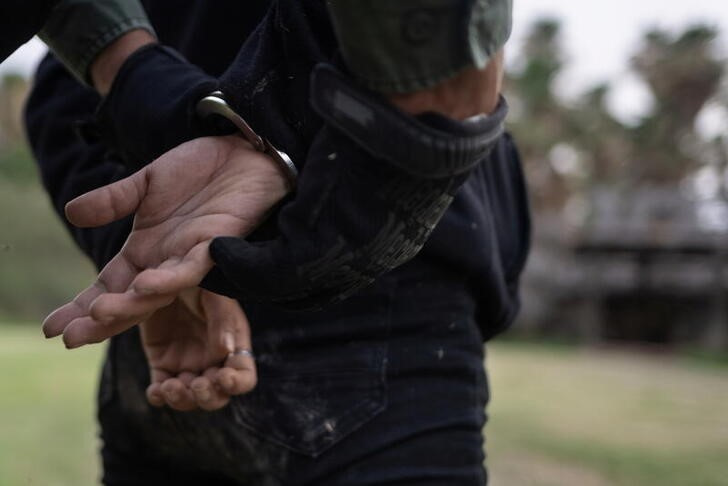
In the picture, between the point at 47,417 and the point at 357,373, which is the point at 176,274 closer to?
the point at 357,373

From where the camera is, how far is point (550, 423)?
5.92 meters

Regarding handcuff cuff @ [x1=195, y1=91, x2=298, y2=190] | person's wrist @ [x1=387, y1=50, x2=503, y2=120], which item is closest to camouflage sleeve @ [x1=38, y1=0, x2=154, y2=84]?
handcuff cuff @ [x1=195, y1=91, x2=298, y2=190]

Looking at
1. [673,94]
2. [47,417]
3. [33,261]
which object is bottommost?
[673,94]

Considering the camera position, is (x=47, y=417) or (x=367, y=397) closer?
(x=367, y=397)

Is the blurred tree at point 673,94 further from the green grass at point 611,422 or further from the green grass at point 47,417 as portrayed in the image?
the green grass at point 47,417

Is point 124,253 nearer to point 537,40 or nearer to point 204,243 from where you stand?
point 204,243

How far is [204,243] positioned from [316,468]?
387 mm

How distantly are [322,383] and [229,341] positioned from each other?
0.41 ft

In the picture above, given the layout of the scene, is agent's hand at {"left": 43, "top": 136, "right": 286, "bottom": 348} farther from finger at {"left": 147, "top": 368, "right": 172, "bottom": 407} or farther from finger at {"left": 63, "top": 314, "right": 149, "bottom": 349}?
finger at {"left": 147, "top": 368, "right": 172, "bottom": 407}

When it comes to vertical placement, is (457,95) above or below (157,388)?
above

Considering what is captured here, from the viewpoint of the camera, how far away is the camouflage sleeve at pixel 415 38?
0.73m

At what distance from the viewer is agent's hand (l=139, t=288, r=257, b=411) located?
3.51 ft

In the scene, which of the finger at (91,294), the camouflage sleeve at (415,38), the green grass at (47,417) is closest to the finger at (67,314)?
the finger at (91,294)

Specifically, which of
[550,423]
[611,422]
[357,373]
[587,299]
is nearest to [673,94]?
[587,299]
